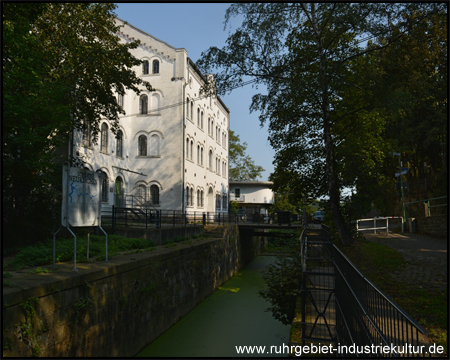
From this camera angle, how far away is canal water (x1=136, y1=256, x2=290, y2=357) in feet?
35.1

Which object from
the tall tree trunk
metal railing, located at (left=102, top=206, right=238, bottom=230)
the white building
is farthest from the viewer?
the white building

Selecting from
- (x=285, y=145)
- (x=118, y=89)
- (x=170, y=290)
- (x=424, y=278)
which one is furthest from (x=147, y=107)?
(x=424, y=278)

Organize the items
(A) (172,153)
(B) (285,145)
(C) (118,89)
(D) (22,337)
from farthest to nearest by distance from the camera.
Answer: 1. (A) (172,153)
2. (B) (285,145)
3. (C) (118,89)
4. (D) (22,337)

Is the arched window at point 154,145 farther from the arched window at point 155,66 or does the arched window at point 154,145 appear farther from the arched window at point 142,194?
the arched window at point 155,66

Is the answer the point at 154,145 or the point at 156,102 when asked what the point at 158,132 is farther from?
the point at 156,102

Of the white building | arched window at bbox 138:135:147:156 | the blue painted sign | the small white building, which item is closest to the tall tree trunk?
the blue painted sign

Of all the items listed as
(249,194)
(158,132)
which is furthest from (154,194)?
(249,194)

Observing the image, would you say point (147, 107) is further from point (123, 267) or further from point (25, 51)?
point (123, 267)

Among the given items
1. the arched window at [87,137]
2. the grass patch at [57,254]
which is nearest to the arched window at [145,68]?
the arched window at [87,137]

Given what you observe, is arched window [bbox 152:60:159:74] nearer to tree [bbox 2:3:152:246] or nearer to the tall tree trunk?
tree [bbox 2:3:152:246]

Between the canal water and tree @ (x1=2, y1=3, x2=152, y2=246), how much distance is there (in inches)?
240

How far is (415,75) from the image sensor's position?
22297 millimetres

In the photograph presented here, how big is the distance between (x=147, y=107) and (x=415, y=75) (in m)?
19.1

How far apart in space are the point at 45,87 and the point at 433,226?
58.3 ft
